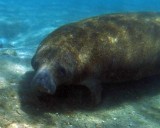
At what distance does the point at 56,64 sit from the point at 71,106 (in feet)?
3.23

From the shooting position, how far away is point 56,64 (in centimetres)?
610

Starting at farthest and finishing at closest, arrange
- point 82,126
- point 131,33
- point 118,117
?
point 131,33 < point 118,117 < point 82,126

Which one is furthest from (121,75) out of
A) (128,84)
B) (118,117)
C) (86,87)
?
(118,117)

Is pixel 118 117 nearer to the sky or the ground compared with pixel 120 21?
nearer to the ground

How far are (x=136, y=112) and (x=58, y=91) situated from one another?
1867mm

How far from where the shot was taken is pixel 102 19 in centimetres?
770

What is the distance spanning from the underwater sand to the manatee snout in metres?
0.46

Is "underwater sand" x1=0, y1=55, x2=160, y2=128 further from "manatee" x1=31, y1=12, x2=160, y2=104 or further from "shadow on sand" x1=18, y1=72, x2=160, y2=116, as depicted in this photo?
"manatee" x1=31, y1=12, x2=160, y2=104

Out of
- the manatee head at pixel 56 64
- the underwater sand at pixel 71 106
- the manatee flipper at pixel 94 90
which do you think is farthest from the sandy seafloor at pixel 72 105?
the manatee head at pixel 56 64

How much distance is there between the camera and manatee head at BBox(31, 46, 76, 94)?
581 centimetres

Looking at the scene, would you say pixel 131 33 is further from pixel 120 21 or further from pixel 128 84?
pixel 128 84

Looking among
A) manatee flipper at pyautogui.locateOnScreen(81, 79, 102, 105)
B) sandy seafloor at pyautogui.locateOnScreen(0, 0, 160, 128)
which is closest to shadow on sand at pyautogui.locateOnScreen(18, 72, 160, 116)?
sandy seafloor at pyautogui.locateOnScreen(0, 0, 160, 128)

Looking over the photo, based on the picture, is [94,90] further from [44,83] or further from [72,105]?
[44,83]

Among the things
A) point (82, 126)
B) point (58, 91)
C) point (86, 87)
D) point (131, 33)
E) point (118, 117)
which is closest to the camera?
point (82, 126)
